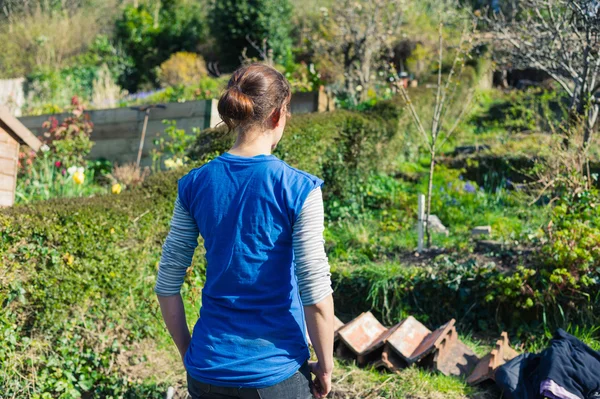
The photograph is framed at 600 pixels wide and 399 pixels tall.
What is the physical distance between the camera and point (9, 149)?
169 inches

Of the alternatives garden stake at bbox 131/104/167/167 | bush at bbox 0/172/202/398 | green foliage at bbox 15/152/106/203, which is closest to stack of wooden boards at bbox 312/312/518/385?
bush at bbox 0/172/202/398

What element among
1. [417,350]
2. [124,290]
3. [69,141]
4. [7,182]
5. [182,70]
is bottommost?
[417,350]

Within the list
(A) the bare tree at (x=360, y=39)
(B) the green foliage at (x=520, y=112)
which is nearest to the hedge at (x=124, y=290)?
(A) the bare tree at (x=360, y=39)

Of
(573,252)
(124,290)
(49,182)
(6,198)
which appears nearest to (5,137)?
(6,198)

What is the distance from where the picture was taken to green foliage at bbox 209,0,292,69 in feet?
51.8

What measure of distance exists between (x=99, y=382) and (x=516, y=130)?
30.5 feet

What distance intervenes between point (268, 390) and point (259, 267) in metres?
0.33

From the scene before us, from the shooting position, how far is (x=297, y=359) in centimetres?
165

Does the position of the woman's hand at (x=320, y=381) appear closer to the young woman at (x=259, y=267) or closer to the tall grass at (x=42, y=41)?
the young woman at (x=259, y=267)

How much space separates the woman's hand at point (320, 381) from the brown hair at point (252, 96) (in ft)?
2.33

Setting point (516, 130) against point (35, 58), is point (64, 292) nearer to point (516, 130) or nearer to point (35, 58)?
point (516, 130)

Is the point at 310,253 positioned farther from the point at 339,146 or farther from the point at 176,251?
the point at 339,146

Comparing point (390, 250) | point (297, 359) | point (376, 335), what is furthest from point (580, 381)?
point (390, 250)

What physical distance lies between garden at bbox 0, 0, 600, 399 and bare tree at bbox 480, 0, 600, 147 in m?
0.04
